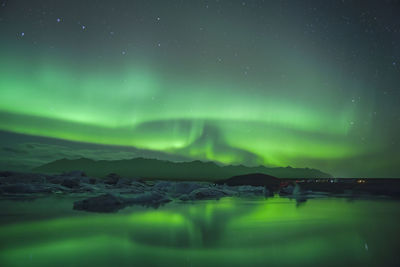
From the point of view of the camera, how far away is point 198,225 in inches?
280

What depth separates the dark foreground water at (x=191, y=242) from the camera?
4.02 meters

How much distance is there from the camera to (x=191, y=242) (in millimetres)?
5203

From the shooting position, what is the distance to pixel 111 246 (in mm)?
4758

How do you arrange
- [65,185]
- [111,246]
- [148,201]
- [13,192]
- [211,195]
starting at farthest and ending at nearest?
[65,185] → [211,195] → [13,192] → [148,201] → [111,246]

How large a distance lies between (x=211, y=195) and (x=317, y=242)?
45.2 feet

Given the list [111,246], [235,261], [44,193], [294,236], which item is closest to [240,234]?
[294,236]

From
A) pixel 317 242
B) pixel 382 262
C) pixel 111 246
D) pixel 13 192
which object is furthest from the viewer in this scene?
pixel 13 192

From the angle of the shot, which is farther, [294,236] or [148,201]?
[148,201]

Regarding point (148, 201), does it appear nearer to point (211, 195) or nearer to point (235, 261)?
point (211, 195)

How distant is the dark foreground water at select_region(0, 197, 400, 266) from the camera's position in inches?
158

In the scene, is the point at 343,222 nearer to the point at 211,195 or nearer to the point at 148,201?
the point at 148,201

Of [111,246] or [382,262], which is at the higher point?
[382,262]

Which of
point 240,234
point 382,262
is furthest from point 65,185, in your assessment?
point 382,262

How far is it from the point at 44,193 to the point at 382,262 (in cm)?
1852
